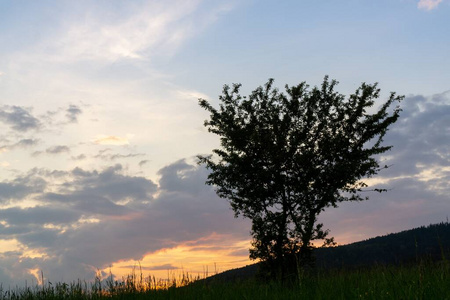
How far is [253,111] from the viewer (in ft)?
113

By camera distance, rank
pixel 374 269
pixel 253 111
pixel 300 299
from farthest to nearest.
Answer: pixel 253 111 → pixel 374 269 → pixel 300 299

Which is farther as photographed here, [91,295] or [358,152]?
[358,152]

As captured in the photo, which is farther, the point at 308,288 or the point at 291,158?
the point at 291,158

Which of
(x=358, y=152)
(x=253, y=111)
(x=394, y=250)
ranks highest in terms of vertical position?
(x=253, y=111)

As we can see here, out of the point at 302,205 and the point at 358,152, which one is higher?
the point at 358,152

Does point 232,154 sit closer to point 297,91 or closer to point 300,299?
point 297,91

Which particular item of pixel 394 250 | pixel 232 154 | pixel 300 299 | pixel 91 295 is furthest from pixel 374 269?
pixel 394 250

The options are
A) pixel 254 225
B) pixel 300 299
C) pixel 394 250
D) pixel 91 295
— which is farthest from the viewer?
pixel 394 250

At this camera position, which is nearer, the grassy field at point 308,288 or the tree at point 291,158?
the grassy field at point 308,288

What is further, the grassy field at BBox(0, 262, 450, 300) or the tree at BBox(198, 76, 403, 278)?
the tree at BBox(198, 76, 403, 278)

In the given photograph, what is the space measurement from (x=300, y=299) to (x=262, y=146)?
21.4m

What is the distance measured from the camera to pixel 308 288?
1276cm

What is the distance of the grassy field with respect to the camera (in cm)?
1040

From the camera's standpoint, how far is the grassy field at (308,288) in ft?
34.1
